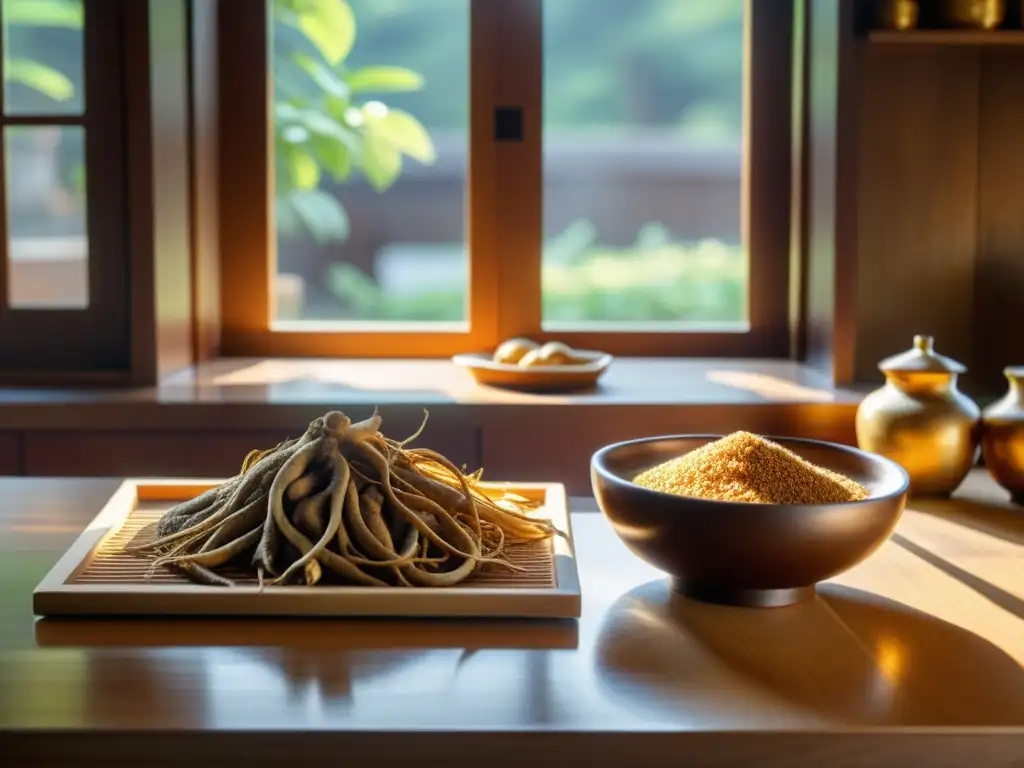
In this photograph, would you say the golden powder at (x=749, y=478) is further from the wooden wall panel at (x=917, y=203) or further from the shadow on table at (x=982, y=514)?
the wooden wall panel at (x=917, y=203)

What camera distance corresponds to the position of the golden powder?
40.2 inches

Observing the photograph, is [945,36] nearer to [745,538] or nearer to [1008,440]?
[1008,440]

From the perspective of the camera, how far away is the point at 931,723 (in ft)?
2.52

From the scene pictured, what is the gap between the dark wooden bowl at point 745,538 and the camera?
96cm

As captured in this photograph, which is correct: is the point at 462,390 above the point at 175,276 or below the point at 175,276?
below

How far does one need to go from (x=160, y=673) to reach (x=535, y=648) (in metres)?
0.26

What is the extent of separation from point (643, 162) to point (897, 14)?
0.75 m

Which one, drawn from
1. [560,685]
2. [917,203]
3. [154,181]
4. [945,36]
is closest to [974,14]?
[945,36]

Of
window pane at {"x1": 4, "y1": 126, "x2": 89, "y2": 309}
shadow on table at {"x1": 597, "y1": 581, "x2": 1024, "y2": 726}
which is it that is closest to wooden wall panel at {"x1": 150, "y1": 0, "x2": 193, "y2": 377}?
window pane at {"x1": 4, "y1": 126, "x2": 89, "y2": 309}

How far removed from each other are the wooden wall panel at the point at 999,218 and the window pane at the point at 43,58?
1.83 m

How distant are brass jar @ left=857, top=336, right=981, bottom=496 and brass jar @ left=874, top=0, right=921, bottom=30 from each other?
114 cm

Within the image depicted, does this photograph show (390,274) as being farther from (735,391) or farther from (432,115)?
(735,391)

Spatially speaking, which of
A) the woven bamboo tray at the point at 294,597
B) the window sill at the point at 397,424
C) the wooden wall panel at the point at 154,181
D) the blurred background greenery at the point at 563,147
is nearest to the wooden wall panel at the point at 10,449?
the window sill at the point at 397,424

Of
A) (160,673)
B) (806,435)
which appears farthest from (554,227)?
(160,673)
